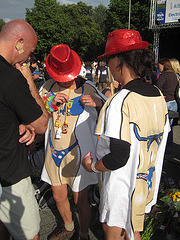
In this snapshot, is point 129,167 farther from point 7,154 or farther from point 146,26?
point 146,26

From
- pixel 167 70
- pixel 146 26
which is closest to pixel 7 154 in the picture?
pixel 167 70

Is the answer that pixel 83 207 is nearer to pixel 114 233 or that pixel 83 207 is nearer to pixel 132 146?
pixel 114 233

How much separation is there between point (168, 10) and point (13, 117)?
55.7 feet

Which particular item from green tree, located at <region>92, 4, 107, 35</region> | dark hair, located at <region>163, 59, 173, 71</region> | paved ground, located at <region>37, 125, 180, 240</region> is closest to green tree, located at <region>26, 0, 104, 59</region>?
green tree, located at <region>92, 4, 107, 35</region>

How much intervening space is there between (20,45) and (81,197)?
148 cm

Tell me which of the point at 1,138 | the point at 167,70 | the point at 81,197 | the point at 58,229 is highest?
the point at 1,138

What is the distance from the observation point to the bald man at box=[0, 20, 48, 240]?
1.32 m

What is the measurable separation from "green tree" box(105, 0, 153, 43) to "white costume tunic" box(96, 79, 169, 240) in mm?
26104

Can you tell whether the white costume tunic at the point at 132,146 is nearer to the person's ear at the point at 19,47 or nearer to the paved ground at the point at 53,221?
the person's ear at the point at 19,47

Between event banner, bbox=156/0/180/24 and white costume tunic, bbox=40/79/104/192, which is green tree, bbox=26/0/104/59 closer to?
event banner, bbox=156/0/180/24

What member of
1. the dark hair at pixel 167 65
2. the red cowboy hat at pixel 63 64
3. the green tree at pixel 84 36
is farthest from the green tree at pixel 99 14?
the red cowboy hat at pixel 63 64

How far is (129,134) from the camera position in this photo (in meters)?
1.23

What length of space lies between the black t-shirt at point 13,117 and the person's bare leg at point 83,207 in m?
0.69

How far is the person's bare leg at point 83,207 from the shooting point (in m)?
2.06
